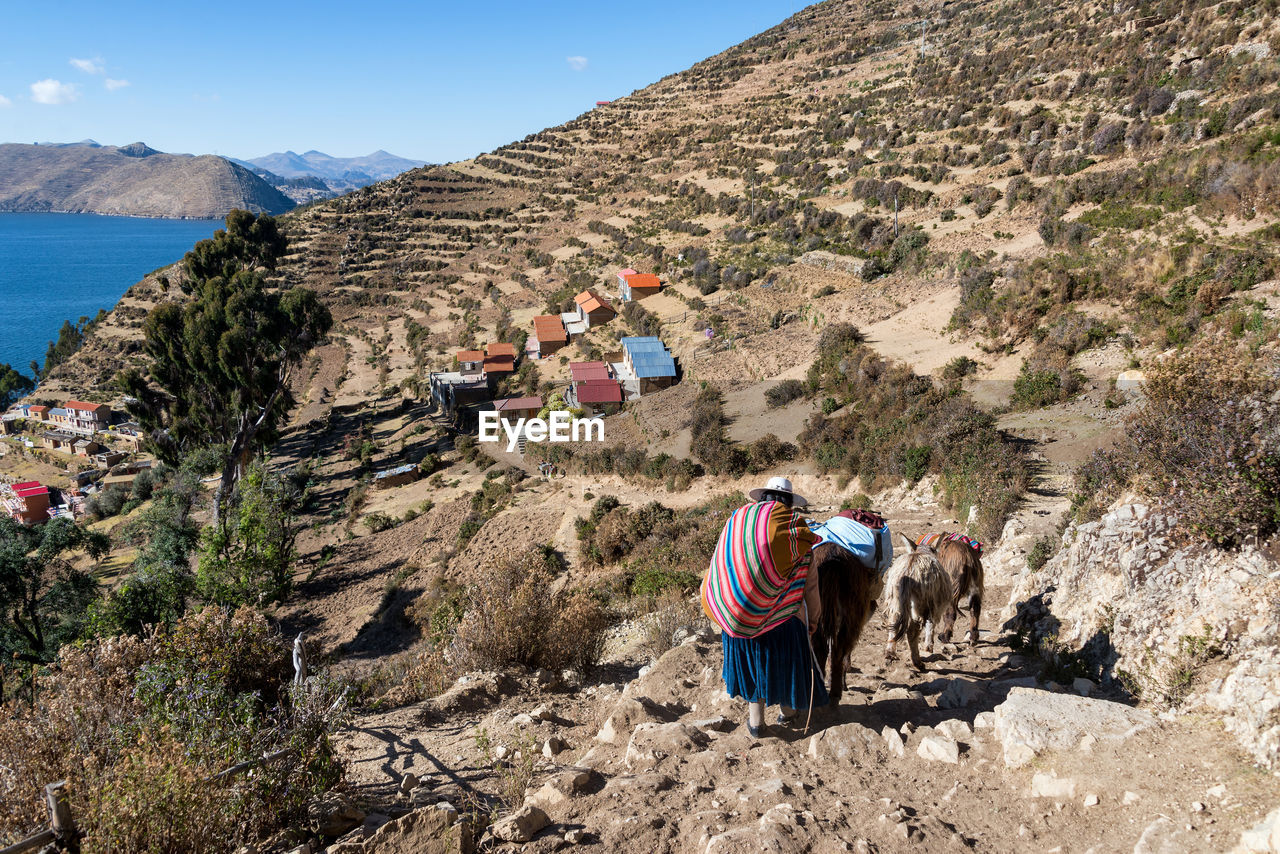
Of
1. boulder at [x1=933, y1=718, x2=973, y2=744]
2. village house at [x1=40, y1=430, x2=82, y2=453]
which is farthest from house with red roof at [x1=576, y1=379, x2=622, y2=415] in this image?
village house at [x1=40, y1=430, x2=82, y2=453]

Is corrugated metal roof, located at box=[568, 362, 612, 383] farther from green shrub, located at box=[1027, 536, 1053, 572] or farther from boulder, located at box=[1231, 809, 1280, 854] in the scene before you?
boulder, located at box=[1231, 809, 1280, 854]

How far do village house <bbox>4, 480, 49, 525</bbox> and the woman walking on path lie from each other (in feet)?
129

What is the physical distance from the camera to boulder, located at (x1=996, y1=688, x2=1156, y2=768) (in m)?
3.34

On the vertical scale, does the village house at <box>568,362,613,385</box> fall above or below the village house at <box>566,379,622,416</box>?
above

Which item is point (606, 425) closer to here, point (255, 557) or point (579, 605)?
point (255, 557)

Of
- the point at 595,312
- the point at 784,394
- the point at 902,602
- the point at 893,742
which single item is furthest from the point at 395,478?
the point at 893,742

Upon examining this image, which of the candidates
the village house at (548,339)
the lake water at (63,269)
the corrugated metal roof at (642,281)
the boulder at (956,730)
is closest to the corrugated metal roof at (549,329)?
the village house at (548,339)

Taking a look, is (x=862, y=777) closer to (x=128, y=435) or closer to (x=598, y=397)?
(x=598, y=397)

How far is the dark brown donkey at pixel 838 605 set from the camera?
425 cm

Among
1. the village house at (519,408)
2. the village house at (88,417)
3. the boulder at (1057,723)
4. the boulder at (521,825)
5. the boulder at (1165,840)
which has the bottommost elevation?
the village house at (88,417)

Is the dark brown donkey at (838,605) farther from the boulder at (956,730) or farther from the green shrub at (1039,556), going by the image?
the green shrub at (1039,556)

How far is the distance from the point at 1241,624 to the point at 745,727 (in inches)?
111

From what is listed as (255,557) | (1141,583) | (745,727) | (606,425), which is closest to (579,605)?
(745,727)

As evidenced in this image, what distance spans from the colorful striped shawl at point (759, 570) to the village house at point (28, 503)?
39482 mm
